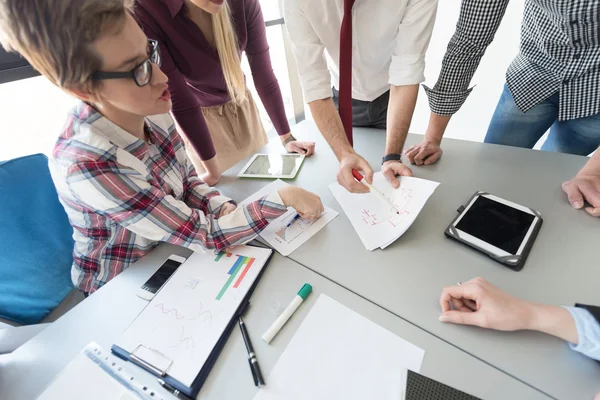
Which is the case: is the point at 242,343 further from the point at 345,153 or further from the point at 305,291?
the point at 345,153

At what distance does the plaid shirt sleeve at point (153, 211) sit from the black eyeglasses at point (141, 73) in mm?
192

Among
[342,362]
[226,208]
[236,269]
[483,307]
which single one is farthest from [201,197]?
[483,307]

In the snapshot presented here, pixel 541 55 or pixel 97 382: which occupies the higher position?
pixel 541 55

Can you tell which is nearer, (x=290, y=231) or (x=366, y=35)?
→ (x=290, y=231)

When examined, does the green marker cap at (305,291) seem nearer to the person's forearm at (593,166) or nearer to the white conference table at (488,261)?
the white conference table at (488,261)

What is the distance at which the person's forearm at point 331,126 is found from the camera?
0.98 metres

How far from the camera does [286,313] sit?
58 centimetres

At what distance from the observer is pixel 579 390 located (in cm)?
44

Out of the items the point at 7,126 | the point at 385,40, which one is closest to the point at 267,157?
the point at 385,40

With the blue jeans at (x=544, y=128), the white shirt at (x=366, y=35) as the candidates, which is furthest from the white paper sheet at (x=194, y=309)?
the blue jeans at (x=544, y=128)

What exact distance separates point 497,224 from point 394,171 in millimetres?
298

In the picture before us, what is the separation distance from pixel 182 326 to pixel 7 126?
191 cm

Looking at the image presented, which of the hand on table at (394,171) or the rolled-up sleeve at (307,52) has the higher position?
the rolled-up sleeve at (307,52)

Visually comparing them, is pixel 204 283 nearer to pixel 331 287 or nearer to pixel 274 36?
pixel 331 287
